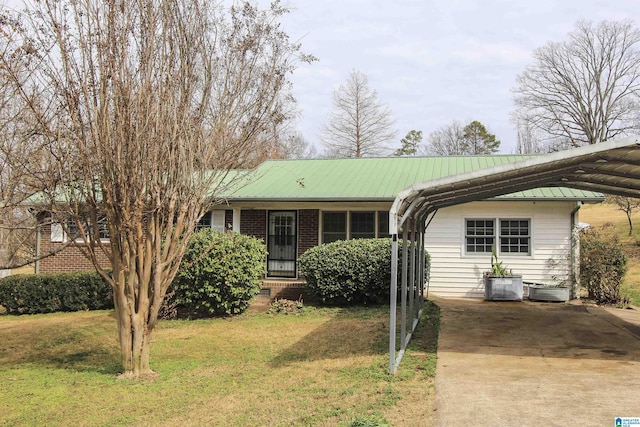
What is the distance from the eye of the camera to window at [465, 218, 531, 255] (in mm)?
14664

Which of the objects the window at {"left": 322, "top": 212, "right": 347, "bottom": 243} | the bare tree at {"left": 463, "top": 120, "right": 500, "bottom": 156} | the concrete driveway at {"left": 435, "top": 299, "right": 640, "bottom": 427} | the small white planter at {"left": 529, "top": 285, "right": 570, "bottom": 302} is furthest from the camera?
the bare tree at {"left": 463, "top": 120, "right": 500, "bottom": 156}

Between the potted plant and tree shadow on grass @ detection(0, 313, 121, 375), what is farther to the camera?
the potted plant

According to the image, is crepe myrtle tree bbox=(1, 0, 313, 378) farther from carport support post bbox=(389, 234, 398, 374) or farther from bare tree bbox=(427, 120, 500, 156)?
bare tree bbox=(427, 120, 500, 156)

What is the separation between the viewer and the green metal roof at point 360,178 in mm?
14531

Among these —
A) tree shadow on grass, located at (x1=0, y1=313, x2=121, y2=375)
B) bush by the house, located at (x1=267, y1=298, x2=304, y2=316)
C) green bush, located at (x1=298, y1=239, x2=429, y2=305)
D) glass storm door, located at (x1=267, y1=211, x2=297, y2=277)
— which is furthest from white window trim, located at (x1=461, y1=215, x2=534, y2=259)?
tree shadow on grass, located at (x1=0, y1=313, x2=121, y2=375)

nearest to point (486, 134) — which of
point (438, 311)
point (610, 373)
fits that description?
point (438, 311)

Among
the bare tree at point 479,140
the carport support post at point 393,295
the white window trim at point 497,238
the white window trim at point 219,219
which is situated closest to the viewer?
the carport support post at point 393,295

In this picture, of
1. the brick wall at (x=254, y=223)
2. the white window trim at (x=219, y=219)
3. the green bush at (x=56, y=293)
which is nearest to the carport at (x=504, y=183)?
the brick wall at (x=254, y=223)

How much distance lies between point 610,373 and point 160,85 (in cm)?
698

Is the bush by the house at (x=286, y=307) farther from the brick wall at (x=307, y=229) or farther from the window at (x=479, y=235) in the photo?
the window at (x=479, y=235)

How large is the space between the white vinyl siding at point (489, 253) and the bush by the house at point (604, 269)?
0.54 metres

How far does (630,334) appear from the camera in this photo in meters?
9.68

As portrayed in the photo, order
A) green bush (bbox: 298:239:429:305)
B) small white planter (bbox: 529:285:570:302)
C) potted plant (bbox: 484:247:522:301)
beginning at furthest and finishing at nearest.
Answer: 1. potted plant (bbox: 484:247:522:301)
2. small white planter (bbox: 529:285:570:302)
3. green bush (bbox: 298:239:429:305)

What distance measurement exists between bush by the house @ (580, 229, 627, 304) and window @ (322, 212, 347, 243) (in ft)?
21.2
